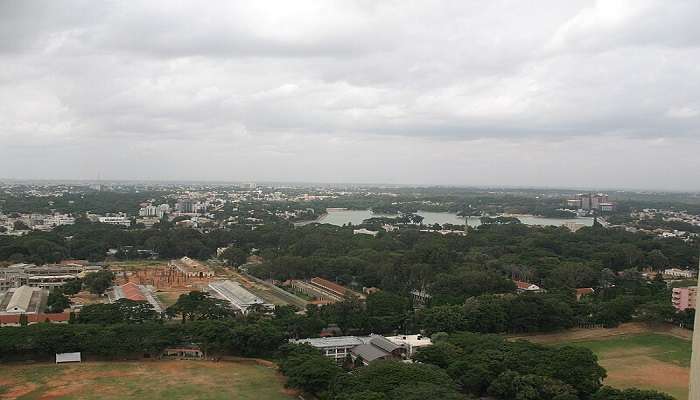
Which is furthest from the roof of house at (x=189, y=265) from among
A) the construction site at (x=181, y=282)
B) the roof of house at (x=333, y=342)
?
the roof of house at (x=333, y=342)

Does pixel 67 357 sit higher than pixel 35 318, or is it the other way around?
pixel 35 318

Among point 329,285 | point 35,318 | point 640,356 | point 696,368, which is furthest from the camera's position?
point 329,285

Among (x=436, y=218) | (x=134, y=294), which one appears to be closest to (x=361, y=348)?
(x=134, y=294)

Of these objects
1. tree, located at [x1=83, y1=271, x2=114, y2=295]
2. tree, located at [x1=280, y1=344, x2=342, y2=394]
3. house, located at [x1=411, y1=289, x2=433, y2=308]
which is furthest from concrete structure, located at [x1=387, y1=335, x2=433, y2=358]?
tree, located at [x1=83, y1=271, x2=114, y2=295]

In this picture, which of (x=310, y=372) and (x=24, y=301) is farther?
(x=24, y=301)

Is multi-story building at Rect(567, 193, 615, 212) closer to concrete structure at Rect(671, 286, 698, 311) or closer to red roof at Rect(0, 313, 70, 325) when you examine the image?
concrete structure at Rect(671, 286, 698, 311)

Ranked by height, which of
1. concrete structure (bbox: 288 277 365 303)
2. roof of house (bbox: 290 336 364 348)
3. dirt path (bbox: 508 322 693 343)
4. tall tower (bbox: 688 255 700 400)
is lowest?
concrete structure (bbox: 288 277 365 303)

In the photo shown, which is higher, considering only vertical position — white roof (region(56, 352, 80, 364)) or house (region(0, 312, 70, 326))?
house (region(0, 312, 70, 326))

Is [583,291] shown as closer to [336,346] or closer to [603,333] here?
[603,333]
